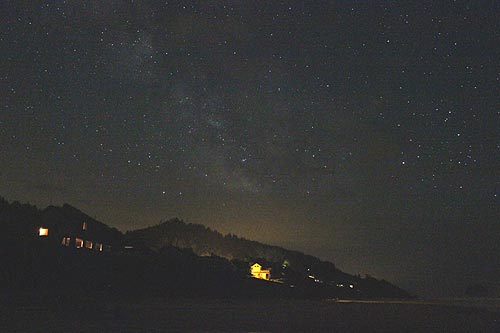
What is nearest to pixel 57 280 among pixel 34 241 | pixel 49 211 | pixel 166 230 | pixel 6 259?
pixel 6 259

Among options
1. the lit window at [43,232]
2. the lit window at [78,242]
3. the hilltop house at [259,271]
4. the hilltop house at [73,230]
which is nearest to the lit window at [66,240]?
the hilltop house at [73,230]

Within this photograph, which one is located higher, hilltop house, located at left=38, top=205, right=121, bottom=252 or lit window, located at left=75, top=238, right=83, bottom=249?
hilltop house, located at left=38, top=205, right=121, bottom=252

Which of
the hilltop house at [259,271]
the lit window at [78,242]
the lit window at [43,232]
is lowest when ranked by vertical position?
the hilltop house at [259,271]

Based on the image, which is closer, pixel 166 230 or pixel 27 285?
pixel 27 285

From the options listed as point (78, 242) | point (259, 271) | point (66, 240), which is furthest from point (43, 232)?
point (259, 271)

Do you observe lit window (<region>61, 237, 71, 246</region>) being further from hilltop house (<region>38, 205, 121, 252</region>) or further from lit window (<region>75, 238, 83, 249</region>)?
lit window (<region>75, 238, 83, 249</region>)

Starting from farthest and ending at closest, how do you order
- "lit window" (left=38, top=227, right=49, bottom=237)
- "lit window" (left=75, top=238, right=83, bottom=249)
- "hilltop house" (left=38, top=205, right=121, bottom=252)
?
"lit window" (left=75, top=238, right=83, bottom=249)
"hilltop house" (left=38, top=205, right=121, bottom=252)
"lit window" (left=38, top=227, right=49, bottom=237)

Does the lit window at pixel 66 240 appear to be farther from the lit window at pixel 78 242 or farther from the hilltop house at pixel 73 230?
the lit window at pixel 78 242

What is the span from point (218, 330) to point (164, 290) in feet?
128

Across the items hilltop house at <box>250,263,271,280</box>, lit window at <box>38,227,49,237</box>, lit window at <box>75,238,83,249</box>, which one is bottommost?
hilltop house at <box>250,263,271,280</box>

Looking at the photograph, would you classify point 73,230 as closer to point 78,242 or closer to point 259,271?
point 78,242

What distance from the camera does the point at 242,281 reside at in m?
73.1

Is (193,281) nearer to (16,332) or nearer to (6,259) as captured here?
(6,259)

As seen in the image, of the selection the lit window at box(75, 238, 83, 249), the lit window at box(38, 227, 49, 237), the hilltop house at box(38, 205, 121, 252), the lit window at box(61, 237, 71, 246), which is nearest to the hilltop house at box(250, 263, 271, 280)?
the hilltop house at box(38, 205, 121, 252)
